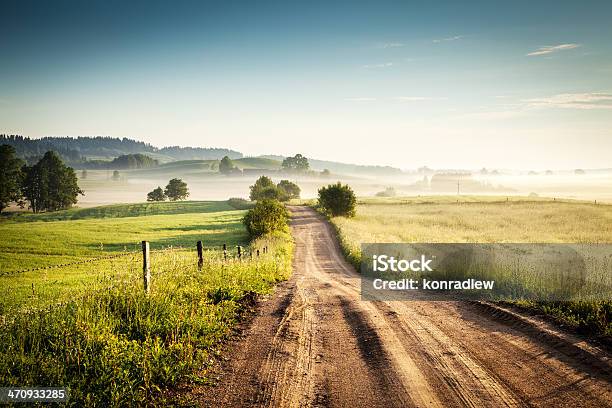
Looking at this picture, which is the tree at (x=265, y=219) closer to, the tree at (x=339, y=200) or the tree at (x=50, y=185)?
the tree at (x=339, y=200)

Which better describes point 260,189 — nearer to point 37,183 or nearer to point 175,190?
point 175,190

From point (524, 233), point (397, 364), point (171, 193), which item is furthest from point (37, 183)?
point (397, 364)

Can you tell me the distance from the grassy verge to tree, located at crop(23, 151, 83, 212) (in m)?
92.2

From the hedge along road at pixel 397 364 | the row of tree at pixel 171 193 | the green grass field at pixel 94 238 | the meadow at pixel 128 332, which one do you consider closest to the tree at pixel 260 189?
the green grass field at pixel 94 238

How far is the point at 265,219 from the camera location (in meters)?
37.6

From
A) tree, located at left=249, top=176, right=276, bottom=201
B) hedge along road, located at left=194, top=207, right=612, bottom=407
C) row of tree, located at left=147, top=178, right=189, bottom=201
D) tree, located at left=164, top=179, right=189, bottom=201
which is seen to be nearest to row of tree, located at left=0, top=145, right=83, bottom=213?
row of tree, located at left=147, top=178, right=189, bottom=201

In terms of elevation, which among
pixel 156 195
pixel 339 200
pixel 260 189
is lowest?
pixel 339 200

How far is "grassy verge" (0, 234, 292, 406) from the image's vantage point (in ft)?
19.1

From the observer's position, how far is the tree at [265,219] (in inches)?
1460

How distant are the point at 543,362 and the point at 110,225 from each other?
54.9m

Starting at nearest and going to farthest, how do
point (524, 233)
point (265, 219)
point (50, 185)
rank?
point (265, 219) → point (524, 233) → point (50, 185)

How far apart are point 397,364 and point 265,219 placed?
3128 centimetres

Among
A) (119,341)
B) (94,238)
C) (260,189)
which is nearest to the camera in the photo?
(119,341)

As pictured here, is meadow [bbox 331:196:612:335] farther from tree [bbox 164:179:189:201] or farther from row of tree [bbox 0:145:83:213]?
tree [bbox 164:179:189:201]
